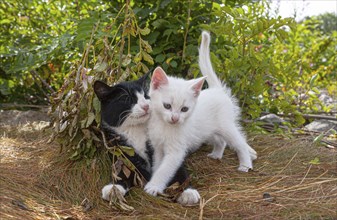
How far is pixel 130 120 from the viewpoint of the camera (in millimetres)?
2756

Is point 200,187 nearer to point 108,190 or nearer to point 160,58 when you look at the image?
point 108,190

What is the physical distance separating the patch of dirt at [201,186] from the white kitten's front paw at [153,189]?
32mm

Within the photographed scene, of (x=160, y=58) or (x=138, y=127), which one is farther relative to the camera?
(x=160, y=58)

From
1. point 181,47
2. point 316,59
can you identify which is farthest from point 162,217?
point 316,59

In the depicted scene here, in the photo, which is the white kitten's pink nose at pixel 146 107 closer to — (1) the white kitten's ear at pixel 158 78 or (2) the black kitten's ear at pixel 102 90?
(1) the white kitten's ear at pixel 158 78

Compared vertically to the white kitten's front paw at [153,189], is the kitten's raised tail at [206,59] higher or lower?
higher

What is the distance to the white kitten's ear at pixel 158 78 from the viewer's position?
268 centimetres

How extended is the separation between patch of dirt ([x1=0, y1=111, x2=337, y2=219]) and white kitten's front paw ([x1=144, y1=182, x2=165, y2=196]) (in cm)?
3

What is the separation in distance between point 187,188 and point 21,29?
11.3ft

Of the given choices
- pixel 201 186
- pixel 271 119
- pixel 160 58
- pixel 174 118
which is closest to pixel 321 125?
pixel 271 119

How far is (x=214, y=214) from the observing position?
7.75ft

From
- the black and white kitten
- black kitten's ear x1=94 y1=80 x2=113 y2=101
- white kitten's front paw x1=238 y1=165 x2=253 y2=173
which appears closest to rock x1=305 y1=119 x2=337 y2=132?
white kitten's front paw x1=238 y1=165 x2=253 y2=173

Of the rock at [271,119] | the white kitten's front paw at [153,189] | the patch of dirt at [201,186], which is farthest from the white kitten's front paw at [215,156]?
the rock at [271,119]

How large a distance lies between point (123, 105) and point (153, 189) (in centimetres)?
57
